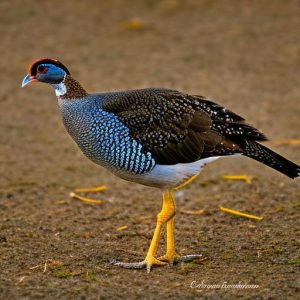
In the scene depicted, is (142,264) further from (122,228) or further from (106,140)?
(122,228)

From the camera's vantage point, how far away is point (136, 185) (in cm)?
1002

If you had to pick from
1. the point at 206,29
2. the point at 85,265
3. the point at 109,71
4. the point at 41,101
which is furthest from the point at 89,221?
the point at 206,29

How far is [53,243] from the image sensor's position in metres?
7.70

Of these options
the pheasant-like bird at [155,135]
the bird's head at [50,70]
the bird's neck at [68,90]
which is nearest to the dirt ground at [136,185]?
the pheasant-like bird at [155,135]

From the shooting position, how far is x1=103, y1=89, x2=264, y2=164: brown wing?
23.4 feet

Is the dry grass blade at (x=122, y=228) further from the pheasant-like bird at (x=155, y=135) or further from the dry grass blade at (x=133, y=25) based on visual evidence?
the dry grass blade at (x=133, y=25)

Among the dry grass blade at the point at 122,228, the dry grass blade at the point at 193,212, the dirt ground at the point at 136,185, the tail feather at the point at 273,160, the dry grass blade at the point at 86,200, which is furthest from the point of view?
the dry grass blade at the point at 86,200

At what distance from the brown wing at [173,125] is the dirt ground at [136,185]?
92 cm

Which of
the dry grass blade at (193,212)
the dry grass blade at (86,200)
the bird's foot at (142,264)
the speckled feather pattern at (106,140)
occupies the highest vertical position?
the speckled feather pattern at (106,140)

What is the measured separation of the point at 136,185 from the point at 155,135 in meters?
2.91

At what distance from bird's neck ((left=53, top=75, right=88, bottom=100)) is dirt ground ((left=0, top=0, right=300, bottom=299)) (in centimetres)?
135

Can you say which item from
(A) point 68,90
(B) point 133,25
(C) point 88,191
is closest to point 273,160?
(A) point 68,90

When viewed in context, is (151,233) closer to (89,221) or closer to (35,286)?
(89,221)

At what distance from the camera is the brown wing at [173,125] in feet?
23.4
